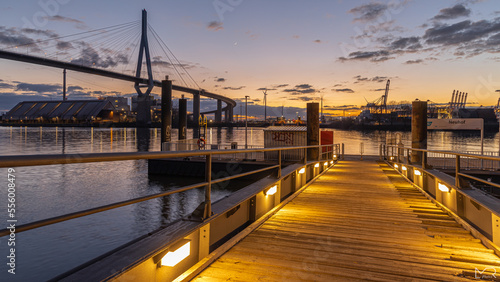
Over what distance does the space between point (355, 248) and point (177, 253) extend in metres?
2.33

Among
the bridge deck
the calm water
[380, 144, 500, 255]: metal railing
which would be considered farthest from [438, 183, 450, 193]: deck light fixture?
the calm water

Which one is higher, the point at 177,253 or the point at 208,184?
the point at 208,184

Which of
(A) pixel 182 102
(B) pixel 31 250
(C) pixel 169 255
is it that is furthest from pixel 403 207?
(A) pixel 182 102

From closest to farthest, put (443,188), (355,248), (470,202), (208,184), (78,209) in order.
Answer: (208,184), (355,248), (470,202), (443,188), (78,209)

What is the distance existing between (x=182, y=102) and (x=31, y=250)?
22846 millimetres

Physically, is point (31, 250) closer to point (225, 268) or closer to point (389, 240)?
point (225, 268)

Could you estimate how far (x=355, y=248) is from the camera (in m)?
3.98

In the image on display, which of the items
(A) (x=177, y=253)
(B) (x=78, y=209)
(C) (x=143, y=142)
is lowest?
(B) (x=78, y=209)

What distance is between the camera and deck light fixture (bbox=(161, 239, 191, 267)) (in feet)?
8.85

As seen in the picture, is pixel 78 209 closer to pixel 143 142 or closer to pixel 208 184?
pixel 208 184

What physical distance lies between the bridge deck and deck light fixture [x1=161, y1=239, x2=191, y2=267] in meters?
0.29

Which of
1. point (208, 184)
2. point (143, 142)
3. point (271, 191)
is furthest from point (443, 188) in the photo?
point (143, 142)

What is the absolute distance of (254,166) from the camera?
80.3 ft

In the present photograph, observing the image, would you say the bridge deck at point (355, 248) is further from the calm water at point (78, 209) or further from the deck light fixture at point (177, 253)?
the calm water at point (78, 209)
